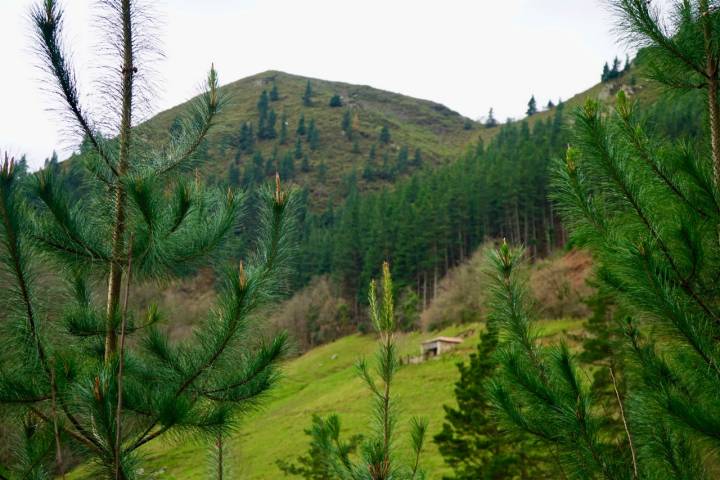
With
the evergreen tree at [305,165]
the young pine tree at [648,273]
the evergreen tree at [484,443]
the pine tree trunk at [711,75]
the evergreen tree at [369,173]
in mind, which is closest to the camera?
the young pine tree at [648,273]

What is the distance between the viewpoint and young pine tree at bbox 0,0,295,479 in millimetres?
3029

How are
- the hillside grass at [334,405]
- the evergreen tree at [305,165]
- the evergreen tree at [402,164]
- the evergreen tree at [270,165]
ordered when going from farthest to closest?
the evergreen tree at [402,164] < the evergreen tree at [305,165] < the evergreen tree at [270,165] < the hillside grass at [334,405]

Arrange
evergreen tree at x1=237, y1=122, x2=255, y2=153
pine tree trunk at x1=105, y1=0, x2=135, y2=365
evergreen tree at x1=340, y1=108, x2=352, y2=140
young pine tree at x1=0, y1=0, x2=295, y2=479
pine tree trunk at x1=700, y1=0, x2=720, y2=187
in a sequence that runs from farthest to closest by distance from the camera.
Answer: evergreen tree at x1=340, y1=108, x2=352, y2=140 < evergreen tree at x1=237, y1=122, x2=255, y2=153 < pine tree trunk at x1=700, y1=0, x2=720, y2=187 < pine tree trunk at x1=105, y1=0, x2=135, y2=365 < young pine tree at x1=0, y1=0, x2=295, y2=479

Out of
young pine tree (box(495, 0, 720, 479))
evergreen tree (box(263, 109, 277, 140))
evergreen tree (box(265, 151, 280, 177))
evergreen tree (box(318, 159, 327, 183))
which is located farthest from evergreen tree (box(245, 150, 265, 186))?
young pine tree (box(495, 0, 720, 479))

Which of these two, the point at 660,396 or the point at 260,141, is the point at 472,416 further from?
the point at 260,141

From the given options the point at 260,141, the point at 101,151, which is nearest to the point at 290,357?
the point at 101,151

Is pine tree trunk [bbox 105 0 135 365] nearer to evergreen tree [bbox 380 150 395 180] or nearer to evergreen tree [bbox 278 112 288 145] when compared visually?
evergreen tree [bbox 380 150 395 180]

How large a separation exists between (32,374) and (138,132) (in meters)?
1.64

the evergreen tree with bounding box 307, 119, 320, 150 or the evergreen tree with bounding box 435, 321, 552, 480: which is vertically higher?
the evergreen tree with bounding box 307, 119, 320, 150

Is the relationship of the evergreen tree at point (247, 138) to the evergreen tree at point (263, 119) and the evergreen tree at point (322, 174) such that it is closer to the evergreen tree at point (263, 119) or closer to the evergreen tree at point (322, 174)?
the evergreen tree at point (263, 119)

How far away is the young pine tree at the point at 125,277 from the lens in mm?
3029

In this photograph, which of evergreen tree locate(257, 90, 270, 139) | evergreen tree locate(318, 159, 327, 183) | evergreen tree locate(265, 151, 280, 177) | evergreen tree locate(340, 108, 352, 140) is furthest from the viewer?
evergreen tree locate(340, 108, 352, 140)

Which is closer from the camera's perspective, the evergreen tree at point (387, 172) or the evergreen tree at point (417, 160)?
the evergreen tree at point (387, 172)

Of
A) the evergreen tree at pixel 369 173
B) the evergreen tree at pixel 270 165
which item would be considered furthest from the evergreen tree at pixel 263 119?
the evergreen tree at pixel 369 173
